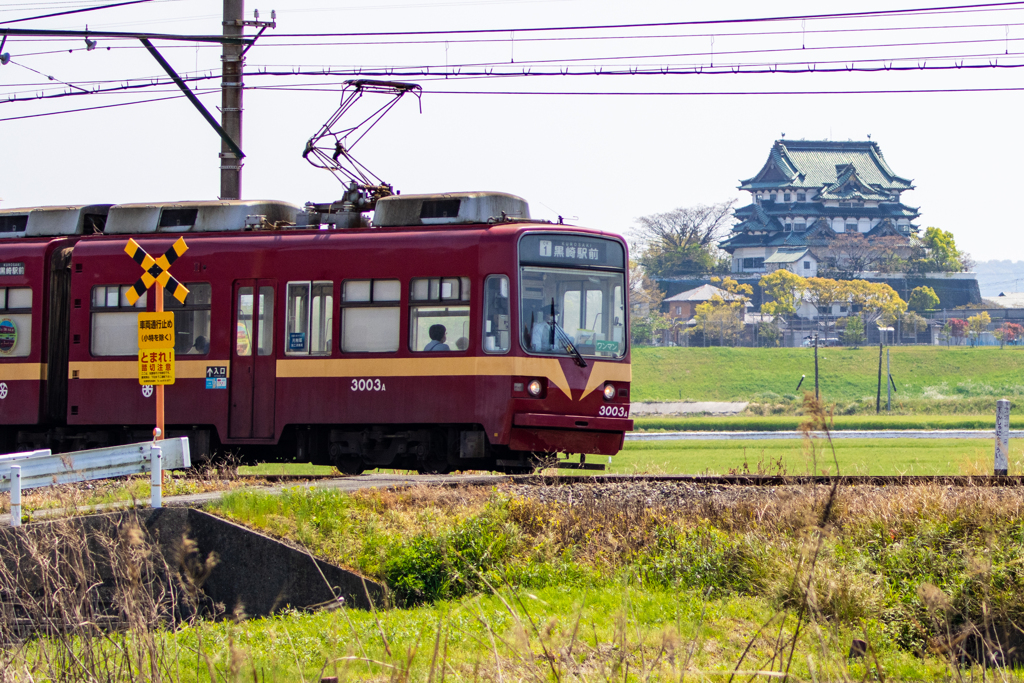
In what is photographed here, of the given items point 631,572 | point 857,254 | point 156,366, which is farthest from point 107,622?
point 857,254

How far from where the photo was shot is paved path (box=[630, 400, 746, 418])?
57.3 metres

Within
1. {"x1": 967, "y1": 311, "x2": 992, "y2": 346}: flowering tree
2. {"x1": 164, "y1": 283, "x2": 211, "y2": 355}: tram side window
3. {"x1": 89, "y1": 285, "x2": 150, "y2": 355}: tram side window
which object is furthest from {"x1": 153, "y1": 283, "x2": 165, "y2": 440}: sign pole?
{"x1": 967, "y1": 311, "x2": 992, "y2": 346}: flowering tree

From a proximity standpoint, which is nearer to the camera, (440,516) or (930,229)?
(440,516)

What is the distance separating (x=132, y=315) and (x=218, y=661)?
6.81 m

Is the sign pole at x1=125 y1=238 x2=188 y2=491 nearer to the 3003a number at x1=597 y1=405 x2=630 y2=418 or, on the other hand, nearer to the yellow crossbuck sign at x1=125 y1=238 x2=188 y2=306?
the yellow crossbuck sign at x1=125 y1=238 x2=188 y2=306

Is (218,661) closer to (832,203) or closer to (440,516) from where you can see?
(440,516)

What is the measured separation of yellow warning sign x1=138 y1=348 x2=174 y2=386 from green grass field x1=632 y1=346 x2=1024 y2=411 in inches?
2044

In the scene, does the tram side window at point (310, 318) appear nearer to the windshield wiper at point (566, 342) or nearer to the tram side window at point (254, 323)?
the tram side window at point (254, 323)

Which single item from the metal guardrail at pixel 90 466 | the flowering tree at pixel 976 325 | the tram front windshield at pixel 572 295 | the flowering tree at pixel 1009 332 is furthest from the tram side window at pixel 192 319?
the flowering tree at pixel 1009 332

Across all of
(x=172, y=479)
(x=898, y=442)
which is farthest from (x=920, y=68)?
(x=898, y=442)

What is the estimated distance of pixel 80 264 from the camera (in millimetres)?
13867

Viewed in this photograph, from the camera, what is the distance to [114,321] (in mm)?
13664

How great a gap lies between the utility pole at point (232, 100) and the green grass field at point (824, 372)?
49566mm

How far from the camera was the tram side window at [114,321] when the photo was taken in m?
13.6
